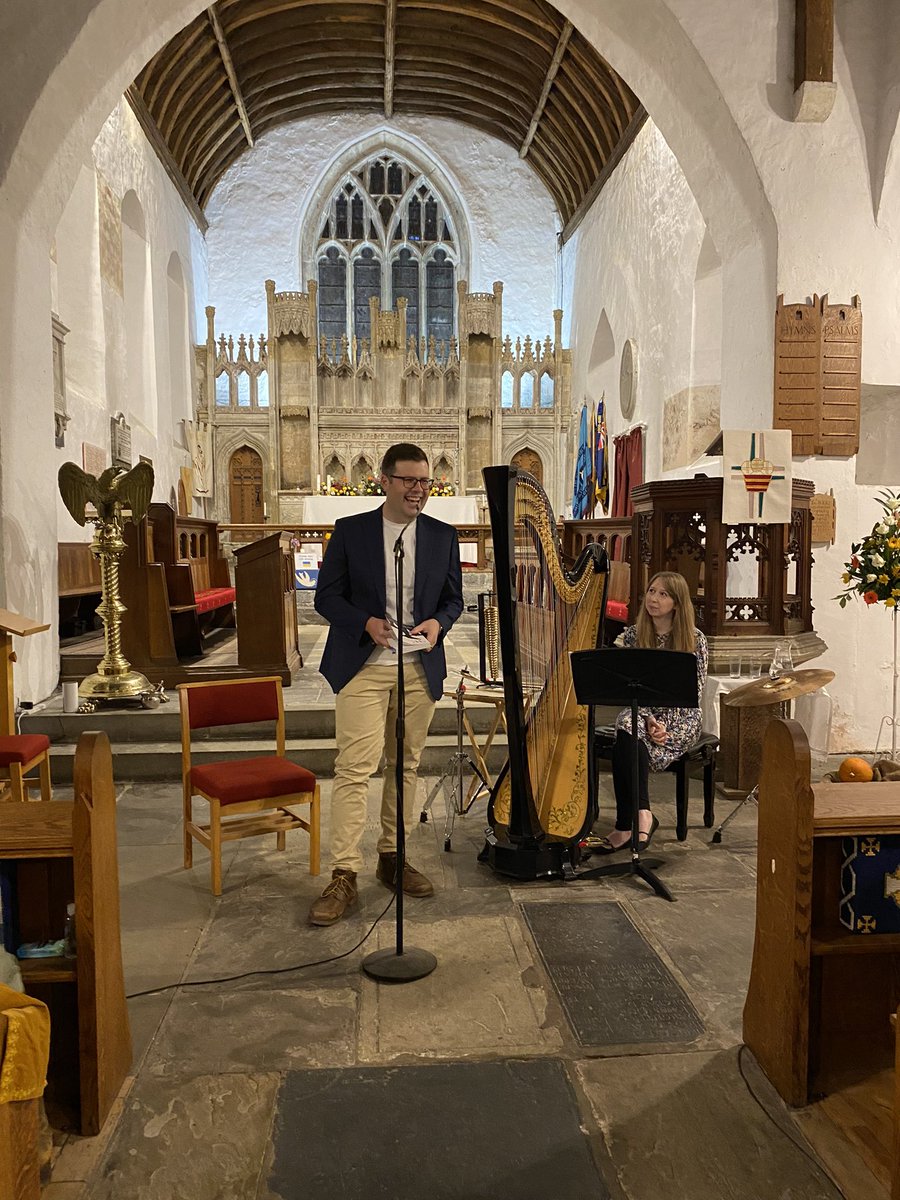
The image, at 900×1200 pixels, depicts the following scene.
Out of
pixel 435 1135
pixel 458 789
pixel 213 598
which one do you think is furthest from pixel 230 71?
pixel 435 1135

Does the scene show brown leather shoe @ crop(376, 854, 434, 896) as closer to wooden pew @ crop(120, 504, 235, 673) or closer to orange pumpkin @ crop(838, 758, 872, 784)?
orange pumpkin @ crop(838, 758, 872, 784)

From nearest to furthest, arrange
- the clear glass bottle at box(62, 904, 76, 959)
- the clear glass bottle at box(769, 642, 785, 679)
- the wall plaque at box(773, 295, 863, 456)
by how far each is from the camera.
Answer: the clear glass bottle at box(62, 904, 76, 959), the clear glass bottle at box(769, 642, 785, 679), the wall plaque at box(773, 295, 863, 456)

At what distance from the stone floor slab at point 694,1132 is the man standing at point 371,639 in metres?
1.20

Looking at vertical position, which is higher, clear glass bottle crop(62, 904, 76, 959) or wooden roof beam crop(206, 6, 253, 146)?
wooden roof beam crop(206, 6, 253, 146)

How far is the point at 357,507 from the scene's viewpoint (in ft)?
41.5

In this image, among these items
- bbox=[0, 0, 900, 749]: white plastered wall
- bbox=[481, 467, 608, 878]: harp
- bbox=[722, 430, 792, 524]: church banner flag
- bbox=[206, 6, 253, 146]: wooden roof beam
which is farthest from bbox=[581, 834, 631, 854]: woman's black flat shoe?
bbox=[206, 6, 253, 146]: wooden roof beam

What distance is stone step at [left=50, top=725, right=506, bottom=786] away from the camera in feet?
16.3

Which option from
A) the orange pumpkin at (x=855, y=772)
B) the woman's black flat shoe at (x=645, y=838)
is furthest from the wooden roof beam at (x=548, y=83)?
the woman's black flat shoe at (x=645, y=838)

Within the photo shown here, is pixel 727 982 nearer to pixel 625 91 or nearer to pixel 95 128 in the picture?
pixel 95 128

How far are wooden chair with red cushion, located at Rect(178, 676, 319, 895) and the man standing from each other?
269 millimetres

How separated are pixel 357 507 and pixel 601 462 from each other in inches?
145

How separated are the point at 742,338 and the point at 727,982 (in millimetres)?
4502

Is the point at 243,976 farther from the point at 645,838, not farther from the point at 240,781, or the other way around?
the point at 645,838

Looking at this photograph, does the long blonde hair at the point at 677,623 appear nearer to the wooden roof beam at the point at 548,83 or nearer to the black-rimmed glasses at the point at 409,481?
the black-rimmed glasses at the point at 409,481
